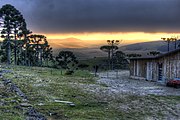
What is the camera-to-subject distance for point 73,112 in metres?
14.4

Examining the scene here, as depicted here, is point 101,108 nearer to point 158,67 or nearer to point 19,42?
point 158,67

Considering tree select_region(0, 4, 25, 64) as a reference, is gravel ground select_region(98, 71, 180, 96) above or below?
below

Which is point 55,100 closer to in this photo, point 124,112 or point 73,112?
point 73,112

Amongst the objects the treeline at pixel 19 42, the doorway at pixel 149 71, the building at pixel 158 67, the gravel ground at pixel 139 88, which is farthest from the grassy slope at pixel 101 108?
the treeline at pixel 19 42

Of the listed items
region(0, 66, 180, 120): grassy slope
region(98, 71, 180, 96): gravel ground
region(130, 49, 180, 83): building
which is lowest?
region(98, 71, 180, 96): gravel ground

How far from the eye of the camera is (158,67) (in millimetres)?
38156

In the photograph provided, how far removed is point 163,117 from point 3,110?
8626 millimetres

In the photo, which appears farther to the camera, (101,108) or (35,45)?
(35,45)

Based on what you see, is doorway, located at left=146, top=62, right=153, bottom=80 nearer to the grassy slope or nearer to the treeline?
the grassy slope

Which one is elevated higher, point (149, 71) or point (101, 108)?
point (149, 71)

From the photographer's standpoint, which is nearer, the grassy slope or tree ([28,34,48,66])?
the grassy slope

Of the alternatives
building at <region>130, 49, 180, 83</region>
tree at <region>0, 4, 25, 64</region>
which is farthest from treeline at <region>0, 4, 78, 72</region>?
building at <region>130, 49, 180, 83</region>

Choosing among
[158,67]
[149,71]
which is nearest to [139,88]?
[158,67]

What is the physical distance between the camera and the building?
3416 cm
